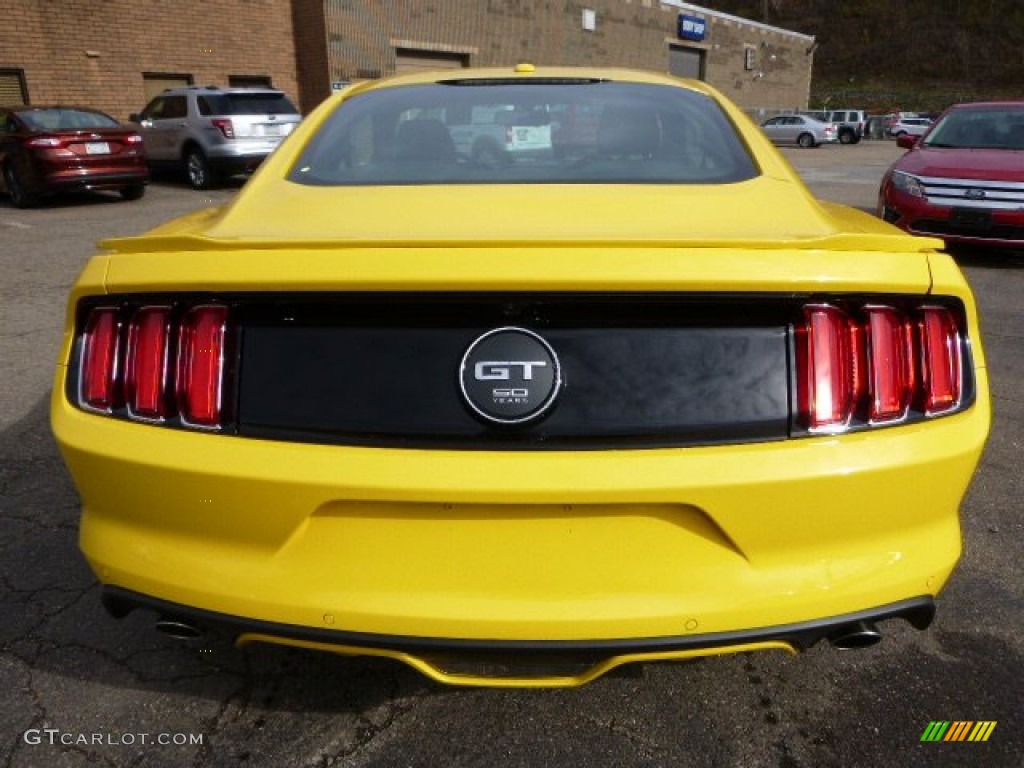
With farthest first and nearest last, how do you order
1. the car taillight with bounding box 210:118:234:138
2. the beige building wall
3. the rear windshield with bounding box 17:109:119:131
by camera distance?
the beige building wall, the car taillight with bounding box 210:118:234:138, the rear windshield with bounding box 17:109:119:131

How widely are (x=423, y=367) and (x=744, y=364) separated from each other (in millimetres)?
629

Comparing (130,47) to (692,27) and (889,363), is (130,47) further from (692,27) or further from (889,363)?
(692,27)

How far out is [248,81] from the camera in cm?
2047

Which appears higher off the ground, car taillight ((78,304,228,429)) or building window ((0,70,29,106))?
building window ((0,70,29,106))

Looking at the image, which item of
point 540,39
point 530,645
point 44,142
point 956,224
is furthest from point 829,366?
point 540,39

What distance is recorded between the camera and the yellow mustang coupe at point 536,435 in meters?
1.43

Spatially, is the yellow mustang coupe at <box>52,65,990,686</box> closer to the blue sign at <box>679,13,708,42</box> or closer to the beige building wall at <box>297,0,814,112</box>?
the beige building wall at <box>297,0,814,112</box>

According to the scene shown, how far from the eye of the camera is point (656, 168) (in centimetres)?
215

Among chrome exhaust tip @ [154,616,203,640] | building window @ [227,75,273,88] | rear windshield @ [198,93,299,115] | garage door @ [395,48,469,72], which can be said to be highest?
garage door @ [395,48,469,72]

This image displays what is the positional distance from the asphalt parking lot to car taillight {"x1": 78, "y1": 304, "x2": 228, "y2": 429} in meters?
0.88

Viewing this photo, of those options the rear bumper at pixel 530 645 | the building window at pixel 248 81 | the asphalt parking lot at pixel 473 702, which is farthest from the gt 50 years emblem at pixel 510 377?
the building window at pixel 248 81

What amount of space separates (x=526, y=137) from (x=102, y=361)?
1432mm

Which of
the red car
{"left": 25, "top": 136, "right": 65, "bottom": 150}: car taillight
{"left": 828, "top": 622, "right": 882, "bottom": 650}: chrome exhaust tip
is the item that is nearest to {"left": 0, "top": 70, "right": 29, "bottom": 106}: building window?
{"left": 25, "top": 136, "right": 65, "bottom": 150}: car taillight

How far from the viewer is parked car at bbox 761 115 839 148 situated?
3353 centimetres
